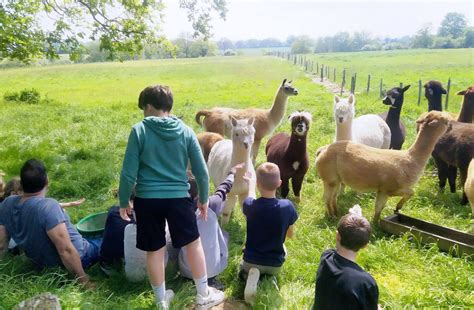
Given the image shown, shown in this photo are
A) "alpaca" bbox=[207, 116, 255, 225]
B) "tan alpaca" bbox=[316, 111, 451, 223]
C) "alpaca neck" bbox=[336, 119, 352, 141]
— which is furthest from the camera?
"alpaca neck" bbox=[336, 119, 352, 141]

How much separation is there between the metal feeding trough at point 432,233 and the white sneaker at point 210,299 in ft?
7.95

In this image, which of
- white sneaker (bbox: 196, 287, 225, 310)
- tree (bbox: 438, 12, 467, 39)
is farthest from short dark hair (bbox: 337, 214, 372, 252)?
tree (bbox: 438, 12, 467, 39)

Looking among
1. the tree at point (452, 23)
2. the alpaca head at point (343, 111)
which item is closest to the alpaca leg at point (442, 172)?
the alpaca head at point (343, 111)

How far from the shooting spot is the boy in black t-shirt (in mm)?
Answer: 2383

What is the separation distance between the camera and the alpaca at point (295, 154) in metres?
5.73

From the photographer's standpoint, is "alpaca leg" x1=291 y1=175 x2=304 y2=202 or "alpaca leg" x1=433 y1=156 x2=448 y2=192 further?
"alpaca leg" x1=433 y1=156 x2=448 y2=192

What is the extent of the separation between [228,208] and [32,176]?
2337 mm

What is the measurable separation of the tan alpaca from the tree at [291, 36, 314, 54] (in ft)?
190

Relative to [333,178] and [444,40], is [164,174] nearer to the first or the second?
[333,178]

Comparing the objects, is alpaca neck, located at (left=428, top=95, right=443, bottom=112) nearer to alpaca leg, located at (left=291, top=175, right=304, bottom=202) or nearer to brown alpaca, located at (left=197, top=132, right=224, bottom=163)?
alpaca leg, located at (left=291, top=175, right=304, bottom=202)

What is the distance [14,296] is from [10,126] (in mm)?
10471

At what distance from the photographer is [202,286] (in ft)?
11.0

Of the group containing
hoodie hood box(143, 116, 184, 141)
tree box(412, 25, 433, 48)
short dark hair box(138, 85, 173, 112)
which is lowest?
tree box(412, 25, 433, 48)

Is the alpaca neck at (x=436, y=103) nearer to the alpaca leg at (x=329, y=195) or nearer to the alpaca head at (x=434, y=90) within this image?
the alpaca head at (x=434, y=90)
